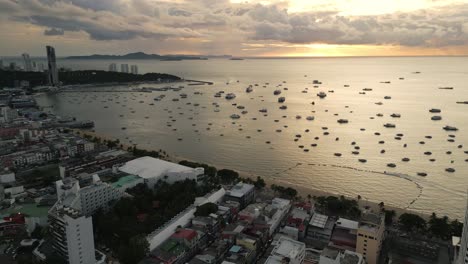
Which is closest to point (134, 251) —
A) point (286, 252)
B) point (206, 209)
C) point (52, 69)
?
point (206, 209)

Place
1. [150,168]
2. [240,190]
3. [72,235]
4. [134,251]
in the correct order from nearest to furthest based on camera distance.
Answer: [72,235]
[134,251]
[240,190]
[150,168]

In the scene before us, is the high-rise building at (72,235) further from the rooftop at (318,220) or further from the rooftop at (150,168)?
the rooftop at (318,220)

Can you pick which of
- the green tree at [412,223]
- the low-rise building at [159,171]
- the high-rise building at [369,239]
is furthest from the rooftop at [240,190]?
the green tree at [412,223]

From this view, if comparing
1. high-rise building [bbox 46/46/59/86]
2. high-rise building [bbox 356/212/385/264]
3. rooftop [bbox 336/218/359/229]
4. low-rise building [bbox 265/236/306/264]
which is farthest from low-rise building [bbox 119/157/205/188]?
high-rise building [bbox 46/46/59/86]

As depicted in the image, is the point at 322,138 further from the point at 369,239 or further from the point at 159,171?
the point at 369,239

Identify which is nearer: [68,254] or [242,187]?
[68,254]

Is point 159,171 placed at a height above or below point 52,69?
below

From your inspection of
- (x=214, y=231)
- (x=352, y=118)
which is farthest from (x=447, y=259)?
(x=352, y=118)

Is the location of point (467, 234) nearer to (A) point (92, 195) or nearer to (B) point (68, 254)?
(B) point (68, 254)
